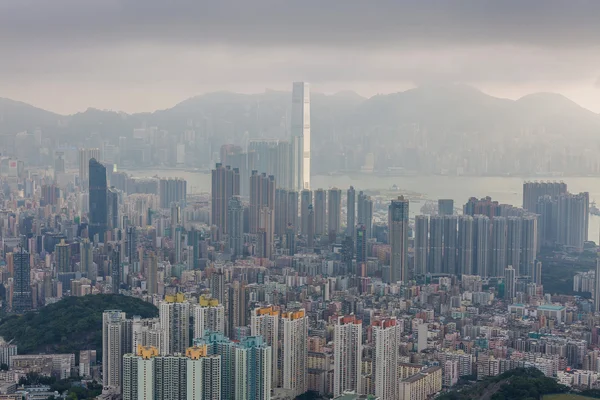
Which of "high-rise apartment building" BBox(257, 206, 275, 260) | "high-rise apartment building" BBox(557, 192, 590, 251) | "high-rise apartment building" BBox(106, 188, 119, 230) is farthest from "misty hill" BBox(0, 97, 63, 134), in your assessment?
"high-rise apartment building" BBox(557, 192, 590, 251)

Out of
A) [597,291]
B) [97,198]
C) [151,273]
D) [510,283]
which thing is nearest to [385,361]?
[597,291]

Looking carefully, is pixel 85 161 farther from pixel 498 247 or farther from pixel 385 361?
pixel 385 361

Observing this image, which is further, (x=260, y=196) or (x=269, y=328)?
(x=260, y=196)

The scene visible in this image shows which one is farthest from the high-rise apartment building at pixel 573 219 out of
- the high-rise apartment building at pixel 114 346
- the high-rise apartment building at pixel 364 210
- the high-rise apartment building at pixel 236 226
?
the high-rise apartment building at pixel 114 346

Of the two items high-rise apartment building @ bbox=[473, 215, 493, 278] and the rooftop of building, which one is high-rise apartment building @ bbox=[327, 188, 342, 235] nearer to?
high-rise apartment building @ bbox=[473, 215, 493, 278]

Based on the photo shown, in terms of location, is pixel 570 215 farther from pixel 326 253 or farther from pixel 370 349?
pixel 370 349

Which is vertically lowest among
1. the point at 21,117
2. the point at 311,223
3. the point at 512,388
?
the point at 512,388
